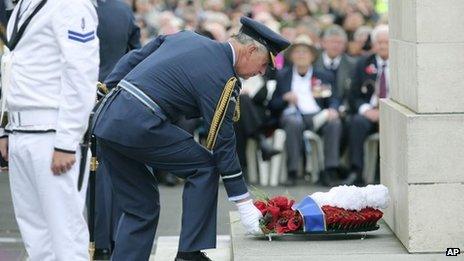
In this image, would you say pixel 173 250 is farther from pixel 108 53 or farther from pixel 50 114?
A: pixel 50 114

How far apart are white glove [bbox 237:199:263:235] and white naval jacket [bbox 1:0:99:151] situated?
1873mm

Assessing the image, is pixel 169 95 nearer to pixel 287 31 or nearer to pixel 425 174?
pixel 425 174

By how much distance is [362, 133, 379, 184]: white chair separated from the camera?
15.1 m

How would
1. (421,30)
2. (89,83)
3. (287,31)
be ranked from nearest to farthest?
(89,83) → (421,30) → (287,31)

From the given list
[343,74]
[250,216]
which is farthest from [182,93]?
[343,74]

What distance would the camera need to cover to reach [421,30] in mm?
8094

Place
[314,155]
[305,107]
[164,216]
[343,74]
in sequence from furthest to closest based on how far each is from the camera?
[343,74]
[314,155]
[305,107]
[164,216]

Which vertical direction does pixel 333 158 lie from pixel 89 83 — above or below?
below

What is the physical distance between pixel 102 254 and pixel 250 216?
1.77 m

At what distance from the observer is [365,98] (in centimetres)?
1520

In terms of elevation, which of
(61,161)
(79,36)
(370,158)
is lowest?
(370,158)

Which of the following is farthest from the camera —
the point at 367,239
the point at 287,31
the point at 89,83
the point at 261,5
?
the point at 261,5

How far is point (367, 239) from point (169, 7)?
17795 mm

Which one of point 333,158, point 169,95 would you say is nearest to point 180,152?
point 169,95
